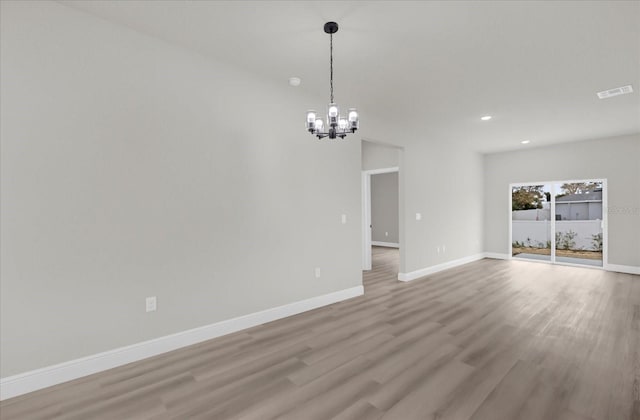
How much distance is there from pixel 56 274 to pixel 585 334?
5107 mm

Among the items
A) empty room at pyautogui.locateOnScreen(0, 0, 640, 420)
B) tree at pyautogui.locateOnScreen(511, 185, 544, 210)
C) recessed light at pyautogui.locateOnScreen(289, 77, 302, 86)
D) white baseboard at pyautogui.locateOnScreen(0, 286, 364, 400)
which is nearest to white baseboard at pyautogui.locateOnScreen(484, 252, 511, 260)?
tree at pyautogui.locateOnScreen(511, 185, 544, 210)

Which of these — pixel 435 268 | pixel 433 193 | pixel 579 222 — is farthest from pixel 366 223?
Result: pixel 579 222

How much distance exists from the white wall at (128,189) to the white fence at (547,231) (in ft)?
22.3

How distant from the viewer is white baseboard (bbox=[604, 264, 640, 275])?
618 centimetres

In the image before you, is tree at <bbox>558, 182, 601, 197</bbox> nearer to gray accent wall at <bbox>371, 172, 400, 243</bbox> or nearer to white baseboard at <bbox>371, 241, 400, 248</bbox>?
gray accent wall at <bbox>371, 172, 400, 243</bbox>

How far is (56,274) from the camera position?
2.34 metres

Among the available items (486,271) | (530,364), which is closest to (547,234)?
(486,271)

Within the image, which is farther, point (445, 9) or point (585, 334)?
point (585, 334)

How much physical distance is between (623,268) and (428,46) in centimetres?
699

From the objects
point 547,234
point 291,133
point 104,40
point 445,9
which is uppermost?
point 445,9

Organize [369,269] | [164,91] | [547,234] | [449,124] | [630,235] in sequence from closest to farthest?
[164,91], [449,124], [630,235], [369,269], [547,234]

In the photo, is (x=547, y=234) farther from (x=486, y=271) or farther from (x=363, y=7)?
(x=363, y=7)

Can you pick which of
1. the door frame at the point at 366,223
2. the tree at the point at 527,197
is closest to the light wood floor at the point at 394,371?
the door frame at the point at 366,223

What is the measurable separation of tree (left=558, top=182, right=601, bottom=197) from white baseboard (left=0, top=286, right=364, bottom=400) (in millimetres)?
7098
